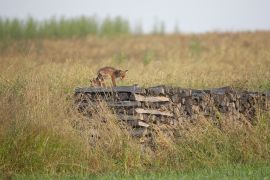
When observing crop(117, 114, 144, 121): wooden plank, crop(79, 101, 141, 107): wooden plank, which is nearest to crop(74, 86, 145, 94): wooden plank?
crop(79, 101, 141, 107): wooden plank

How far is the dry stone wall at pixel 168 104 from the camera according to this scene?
528 inches

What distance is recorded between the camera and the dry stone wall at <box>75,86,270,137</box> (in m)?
Answer: 13.4

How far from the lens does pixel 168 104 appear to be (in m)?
14.1

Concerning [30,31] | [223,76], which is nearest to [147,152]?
[223,76]

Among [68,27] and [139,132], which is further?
[68,27]

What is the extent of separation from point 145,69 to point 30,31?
2052 cm

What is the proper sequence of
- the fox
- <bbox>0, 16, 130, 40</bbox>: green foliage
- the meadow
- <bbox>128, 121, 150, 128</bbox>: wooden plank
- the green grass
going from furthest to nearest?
<bbox>0, 16, 130, 40</bbox>: green foliage → the fox → <bbox>128, 121, 150, 128</bbox>: wooden plank → the meadow → the green grass

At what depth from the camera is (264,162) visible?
1257cm

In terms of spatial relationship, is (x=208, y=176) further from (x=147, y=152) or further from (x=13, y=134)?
(x=13, y=134)

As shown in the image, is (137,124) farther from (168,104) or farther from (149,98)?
(168,104)

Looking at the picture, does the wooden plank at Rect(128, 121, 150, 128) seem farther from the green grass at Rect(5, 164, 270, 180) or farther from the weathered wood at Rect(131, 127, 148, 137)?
the green grass at Rect(5, 164, 270, 180)

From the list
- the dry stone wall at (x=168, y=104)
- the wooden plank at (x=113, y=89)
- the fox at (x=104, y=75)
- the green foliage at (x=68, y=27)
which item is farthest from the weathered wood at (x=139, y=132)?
the green foliage at (x=68, y=27)

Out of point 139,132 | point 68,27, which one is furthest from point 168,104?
point 68,27

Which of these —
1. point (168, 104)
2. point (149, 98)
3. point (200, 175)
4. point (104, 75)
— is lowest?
point (200, 175)
